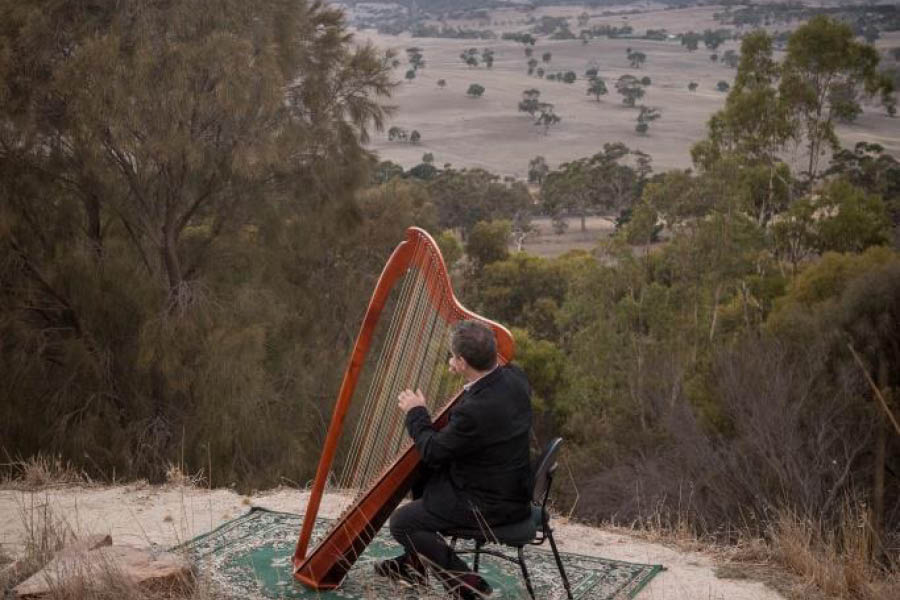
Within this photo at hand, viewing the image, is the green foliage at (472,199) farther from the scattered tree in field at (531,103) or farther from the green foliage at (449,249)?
the scattered tree in field at (531,103)

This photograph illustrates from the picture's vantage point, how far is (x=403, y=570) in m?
5.27

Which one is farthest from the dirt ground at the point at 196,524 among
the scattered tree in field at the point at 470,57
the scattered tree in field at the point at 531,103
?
the scattered tree in field at the point at 470,57

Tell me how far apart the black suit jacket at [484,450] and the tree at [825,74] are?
29.7 meters

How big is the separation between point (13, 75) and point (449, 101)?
90344 millimetres

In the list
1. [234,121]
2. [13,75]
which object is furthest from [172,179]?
[13,75]

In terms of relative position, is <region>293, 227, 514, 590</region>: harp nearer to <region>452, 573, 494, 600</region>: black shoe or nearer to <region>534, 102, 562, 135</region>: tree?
<region>452, 573, 494, 600</region>: black shoe

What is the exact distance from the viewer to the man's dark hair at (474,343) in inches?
183

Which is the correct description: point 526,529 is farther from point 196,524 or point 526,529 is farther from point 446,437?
point 196,524

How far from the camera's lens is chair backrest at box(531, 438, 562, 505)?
4727 millimetres

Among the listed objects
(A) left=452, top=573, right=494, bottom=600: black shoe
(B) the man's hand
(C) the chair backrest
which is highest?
(B) the man's hand

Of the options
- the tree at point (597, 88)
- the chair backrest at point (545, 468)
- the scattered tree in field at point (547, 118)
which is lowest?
the scattered tree in field at point (547, 118)

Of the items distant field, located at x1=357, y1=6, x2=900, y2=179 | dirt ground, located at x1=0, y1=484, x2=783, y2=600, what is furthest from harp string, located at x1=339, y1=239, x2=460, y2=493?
distant field, located at x1=357, y1=6, x2=900, y2=179

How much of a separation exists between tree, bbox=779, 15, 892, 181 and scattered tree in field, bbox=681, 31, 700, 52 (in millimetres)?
74975

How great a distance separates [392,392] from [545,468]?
3.08 feet
